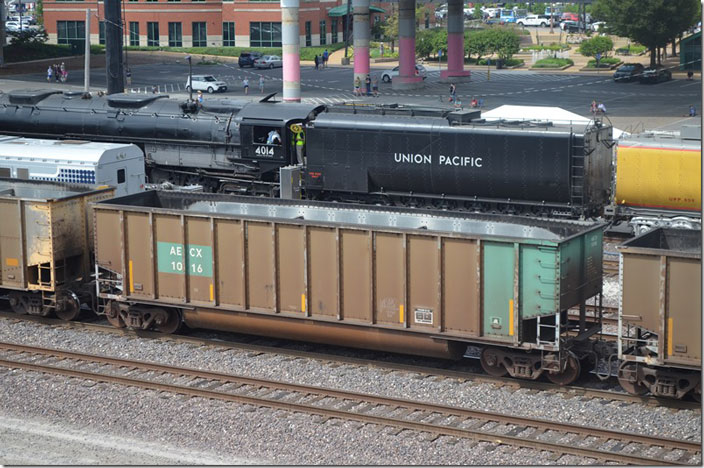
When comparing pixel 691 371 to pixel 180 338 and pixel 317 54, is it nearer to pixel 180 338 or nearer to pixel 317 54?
pixel 180 338

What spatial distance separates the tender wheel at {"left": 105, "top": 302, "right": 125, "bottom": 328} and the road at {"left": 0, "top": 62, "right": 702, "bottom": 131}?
4267cm

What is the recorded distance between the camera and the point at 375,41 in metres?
128

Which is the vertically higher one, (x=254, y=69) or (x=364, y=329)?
(x=254, y=69)

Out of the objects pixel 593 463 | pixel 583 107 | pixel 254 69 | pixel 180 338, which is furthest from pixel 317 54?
pixel 593 463

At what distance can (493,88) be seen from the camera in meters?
85.7

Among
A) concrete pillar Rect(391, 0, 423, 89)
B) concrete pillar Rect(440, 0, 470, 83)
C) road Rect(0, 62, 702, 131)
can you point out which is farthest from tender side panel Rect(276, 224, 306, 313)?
concrete pillar Rect(440, 0, 470, 83)

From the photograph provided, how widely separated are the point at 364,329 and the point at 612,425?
17.1 feet

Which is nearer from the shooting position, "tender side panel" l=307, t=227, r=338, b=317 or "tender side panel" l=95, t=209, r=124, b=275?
"tender side panel" l=307, t=227, r=338, b=317

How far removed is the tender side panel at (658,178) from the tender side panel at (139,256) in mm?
15849

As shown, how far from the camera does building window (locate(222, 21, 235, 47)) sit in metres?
115

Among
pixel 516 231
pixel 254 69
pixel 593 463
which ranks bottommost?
pixel 593 463

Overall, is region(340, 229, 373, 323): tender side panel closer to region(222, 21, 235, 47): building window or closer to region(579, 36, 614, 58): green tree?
region(579, 36, 614, 58): green tree

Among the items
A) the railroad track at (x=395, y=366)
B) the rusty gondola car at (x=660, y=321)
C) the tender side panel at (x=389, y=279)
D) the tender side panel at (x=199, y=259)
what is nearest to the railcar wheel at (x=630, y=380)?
the rusty gondola car at (x=660, y=321)

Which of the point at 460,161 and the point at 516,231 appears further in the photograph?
the point at 460,161
